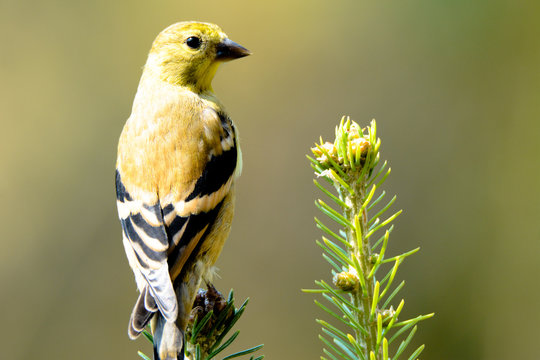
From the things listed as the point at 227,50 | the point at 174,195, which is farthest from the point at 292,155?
the point at 174,195

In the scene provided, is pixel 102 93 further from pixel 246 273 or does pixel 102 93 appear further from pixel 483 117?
pixel 483 117

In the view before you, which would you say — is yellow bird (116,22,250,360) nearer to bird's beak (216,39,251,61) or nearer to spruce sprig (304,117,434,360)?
bird's beak (216,39,251,61)

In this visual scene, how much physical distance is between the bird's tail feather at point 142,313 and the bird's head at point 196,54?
5.00 ft

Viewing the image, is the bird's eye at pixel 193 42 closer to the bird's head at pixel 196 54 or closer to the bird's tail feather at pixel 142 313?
the bird's head at pixel 196 54

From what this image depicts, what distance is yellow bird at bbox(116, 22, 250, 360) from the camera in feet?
7.03

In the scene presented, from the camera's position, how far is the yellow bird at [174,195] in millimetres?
2143

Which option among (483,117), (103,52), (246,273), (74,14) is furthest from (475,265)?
(74,14)

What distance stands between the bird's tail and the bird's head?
1.66 meters

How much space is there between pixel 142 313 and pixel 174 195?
24.0 inches

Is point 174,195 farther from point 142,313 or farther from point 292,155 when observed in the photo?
point 292,155

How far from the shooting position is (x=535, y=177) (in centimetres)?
450

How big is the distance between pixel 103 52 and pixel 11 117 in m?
0.97

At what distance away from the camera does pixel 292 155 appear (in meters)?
4.85

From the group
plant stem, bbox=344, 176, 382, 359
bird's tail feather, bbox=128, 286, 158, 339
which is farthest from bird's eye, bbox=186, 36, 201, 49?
plant stem, bbox=344, 176, 382, 359
